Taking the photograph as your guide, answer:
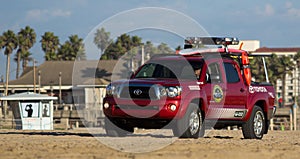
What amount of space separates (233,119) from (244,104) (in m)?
0.47

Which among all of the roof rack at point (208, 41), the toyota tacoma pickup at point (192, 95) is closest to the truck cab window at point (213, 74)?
the toyota tacoma pickup at point (192, 95)

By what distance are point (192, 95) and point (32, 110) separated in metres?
21.7

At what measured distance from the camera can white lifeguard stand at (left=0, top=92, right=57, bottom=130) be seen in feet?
118

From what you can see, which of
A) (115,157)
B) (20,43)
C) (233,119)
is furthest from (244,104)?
(20,43)

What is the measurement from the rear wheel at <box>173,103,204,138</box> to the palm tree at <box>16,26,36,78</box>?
96.0m

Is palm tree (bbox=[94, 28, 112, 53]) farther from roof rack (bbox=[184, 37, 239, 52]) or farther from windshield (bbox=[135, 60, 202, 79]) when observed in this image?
roof rack (bbox=[184, 37, 239, 52])

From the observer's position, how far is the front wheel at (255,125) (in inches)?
697

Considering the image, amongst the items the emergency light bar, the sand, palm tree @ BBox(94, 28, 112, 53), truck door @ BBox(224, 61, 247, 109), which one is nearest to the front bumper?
the sand

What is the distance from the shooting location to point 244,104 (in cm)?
1762

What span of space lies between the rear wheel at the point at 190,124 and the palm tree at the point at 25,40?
96.0 metres

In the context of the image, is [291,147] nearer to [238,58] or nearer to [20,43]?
[238,58]

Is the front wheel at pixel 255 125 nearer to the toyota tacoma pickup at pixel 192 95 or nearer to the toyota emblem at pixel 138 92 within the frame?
the toyota tacoma pickup at pixel 192 95

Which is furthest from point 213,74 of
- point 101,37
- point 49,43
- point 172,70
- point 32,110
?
point 49,43

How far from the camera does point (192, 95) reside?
1600cm
